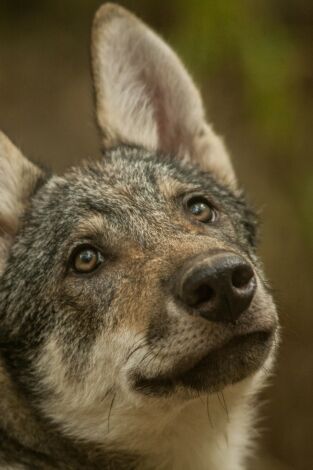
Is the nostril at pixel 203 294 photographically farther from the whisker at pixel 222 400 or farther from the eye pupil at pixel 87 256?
the eye pupil at pixel 87 256

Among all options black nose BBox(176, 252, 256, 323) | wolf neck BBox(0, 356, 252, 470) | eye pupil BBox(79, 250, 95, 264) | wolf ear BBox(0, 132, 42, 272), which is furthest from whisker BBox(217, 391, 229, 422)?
wolf ear BBox(0, 132, 42, 272)

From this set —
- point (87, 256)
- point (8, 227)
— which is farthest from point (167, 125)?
point (87, 256)

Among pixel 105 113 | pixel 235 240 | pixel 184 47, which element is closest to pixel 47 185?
pixel 105 113

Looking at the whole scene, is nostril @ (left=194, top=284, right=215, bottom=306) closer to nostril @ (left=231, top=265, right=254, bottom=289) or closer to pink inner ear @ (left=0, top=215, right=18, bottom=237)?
nostril @ (left=231, top=265, right=254, bottom=289)

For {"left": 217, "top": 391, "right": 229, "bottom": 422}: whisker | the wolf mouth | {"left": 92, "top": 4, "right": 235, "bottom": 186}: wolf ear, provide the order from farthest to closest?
{"left": 92, "top": 4, "right": 235, "bottom": 186}: wolf ear
{"left": 217, "top": 391, "right": 229, "bottom": 422}: whisker
the wolf mouth

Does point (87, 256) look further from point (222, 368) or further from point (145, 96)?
point (145, 96)
